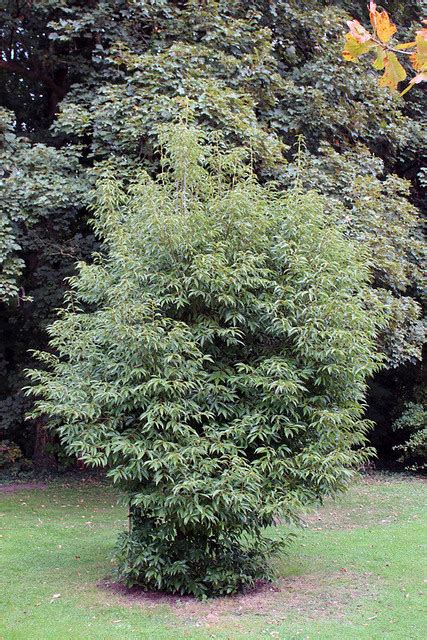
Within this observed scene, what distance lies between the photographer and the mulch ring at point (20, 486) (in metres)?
12.6

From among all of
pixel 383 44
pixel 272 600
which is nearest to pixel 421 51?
pixel 383 44

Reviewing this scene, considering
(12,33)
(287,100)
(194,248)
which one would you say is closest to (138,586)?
(194,248)

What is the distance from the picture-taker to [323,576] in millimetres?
7129

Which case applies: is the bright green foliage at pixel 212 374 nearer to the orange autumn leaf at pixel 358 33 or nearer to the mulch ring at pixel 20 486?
the orange autumn leaf at pixel 358 33

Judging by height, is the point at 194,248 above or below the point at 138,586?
above

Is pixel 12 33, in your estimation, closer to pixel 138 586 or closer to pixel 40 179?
pixel 40 179

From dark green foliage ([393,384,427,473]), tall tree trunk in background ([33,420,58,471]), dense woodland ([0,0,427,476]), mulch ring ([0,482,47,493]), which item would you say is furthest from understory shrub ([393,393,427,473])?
mulch ring ([0,482,47,493])

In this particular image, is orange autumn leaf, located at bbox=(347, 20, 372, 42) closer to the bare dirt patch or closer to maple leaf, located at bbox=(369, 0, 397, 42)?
maple leaf, located at bbox=(369, 0, 397, 42)

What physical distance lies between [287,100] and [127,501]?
7.53 metres

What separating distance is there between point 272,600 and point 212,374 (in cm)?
211

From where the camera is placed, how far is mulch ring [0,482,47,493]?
12578 millimetres

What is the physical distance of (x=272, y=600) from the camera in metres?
6.32

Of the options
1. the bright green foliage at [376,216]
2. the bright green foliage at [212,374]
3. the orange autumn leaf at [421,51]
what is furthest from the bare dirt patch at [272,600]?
the orange autumn leaf at [421,51]

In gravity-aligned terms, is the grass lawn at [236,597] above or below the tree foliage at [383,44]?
below
